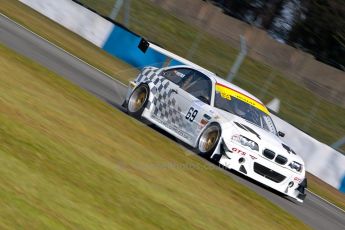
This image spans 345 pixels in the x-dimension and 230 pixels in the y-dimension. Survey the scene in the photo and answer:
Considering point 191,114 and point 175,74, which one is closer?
point 191,114

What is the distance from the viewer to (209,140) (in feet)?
43.1

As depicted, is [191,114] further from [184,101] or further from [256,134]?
[256,134]

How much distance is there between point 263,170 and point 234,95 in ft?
5.60

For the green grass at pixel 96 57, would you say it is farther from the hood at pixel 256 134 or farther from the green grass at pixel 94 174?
the green grass at pixel 94 174

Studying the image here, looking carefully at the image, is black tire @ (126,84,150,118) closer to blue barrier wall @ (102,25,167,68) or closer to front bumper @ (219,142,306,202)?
front bumper @ (219,142,306,202)

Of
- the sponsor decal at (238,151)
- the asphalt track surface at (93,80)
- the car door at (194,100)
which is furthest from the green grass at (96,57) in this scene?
the sponsor decal at (238,151)

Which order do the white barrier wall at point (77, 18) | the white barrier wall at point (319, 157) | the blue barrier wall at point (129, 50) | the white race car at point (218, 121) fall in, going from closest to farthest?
1. the white race car at point (218, 121)
2. the white barrier wall at point (319, 157)
3. the blue barrier wall at point (129, 50)
4. the white barrier wall at point (77, 18)

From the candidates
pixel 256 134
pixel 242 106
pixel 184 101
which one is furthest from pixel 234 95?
pixel 256 134

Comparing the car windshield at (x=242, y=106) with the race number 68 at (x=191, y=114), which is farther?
the car windshield at (x=242, y=106)

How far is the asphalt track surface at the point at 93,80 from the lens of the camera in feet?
42.0

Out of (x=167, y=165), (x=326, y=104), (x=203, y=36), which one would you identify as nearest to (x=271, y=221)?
(x=167, y=165)

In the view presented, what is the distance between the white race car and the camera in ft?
42.4

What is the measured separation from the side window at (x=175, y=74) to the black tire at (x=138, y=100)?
0.40 m

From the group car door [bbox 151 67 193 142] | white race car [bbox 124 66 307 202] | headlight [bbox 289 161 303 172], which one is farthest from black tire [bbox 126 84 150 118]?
headlight [bbox 289 161 303 172]
